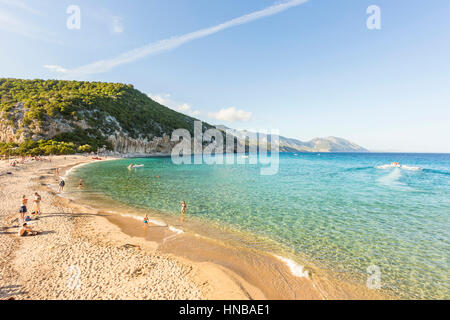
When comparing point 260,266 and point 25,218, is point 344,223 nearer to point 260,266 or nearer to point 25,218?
point 260,266

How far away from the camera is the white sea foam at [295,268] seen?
8.44 metres

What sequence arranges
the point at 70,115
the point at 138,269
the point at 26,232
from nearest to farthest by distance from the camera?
the point at 138,269, the point at 26,232, the point at 70,115

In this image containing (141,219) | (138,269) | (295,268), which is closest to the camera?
(138,269)

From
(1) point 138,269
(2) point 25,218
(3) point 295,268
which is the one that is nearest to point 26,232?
(2) point 25,218

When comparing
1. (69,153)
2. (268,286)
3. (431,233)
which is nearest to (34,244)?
(268,286)

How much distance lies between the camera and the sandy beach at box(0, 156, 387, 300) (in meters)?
6.92

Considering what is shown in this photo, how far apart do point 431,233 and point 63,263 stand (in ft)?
71.3

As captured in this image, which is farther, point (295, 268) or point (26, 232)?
point (26, 232)

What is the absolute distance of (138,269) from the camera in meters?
8.16

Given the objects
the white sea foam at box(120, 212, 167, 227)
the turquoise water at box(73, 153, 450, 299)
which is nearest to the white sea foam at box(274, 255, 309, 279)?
the turquoise water at box(73, 153, 450, 299)

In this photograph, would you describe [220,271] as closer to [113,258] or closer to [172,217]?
[113,258]

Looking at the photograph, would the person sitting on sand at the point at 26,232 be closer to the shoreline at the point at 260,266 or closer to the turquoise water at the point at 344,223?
the shoreline at the point at 260,266

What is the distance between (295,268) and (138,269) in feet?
23.0
